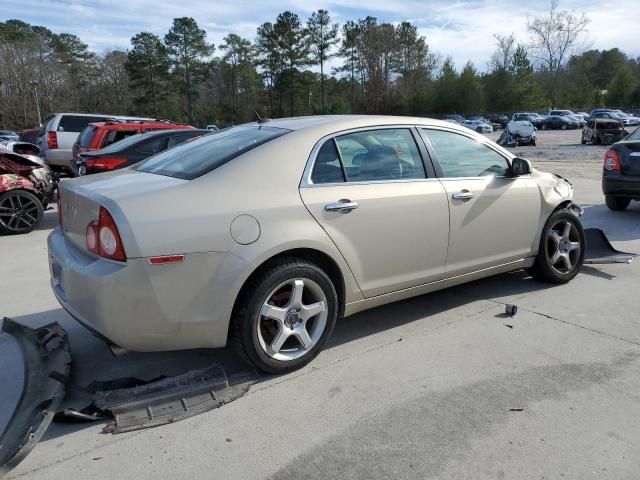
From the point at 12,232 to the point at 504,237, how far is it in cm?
733

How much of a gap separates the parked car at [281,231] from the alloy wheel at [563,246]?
1.67 feet

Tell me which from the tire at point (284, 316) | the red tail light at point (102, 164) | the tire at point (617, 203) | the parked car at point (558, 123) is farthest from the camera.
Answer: the parked car at point (558, 123)

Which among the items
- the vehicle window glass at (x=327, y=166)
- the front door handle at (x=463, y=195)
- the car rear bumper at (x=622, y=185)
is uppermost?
the vehicle window glass at (x=327, y=166)

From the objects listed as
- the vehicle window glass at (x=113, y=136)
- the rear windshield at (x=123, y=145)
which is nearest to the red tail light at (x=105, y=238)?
the rear windshield at (x=123, y=145)

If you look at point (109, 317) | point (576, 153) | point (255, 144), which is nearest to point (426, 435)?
point (109, 317)

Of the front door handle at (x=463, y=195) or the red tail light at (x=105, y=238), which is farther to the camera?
the front door handle at (x=463, y=195)

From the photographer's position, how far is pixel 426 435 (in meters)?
2.72

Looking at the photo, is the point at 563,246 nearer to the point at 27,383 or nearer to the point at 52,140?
the point at 27,383

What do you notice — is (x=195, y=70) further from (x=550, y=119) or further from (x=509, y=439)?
(x=509, y=439)

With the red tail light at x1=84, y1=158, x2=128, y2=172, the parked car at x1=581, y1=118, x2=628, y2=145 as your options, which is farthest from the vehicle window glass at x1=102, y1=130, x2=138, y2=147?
the parked car at x1=581, y1=118, x2=628, y2=145

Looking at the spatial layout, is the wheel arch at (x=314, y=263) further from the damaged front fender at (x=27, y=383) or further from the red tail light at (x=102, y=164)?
the red tail light at (x=102, y=164)

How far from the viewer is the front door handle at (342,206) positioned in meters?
3.34

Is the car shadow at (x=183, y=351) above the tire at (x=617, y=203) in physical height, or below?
below

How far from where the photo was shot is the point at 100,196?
9.87ft
